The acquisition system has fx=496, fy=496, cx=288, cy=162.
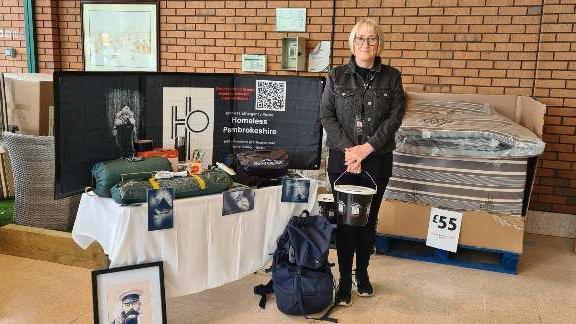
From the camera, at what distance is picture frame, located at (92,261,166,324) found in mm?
2035

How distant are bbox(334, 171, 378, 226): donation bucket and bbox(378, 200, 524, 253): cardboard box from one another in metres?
0.99

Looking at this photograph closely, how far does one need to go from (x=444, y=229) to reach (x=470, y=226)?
167 mm

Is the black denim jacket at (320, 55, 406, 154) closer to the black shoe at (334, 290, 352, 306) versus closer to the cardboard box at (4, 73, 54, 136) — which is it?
the black shoe at (334, 290, 352, 306)

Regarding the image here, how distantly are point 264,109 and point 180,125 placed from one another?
0.46m

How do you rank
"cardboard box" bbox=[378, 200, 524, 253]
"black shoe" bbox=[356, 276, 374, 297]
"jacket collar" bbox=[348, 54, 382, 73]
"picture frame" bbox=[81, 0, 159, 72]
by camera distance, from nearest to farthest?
1. "jacket collar" bbox=[348, 54, 382, 73]
2. "black shoe" bbox=[356, 276, 374, 297]
3. "cardboard box" bbox=[378, 200, 524, 253]
4. "picture frame" bbox=[81, 0, 159, 72]

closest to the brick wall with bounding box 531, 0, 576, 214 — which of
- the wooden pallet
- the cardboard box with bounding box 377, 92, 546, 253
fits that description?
the cardboard box with bounding box 377, 92, 546, 253

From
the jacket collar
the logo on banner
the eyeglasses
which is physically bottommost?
the logo on banner

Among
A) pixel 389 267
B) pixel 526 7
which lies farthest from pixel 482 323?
pixel 526 7

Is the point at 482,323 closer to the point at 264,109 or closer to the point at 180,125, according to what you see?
the point at 264,109

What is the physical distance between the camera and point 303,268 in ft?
8.27

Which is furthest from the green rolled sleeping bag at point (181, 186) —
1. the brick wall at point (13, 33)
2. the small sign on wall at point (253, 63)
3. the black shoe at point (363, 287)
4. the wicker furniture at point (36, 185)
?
the brick wall at point (13, 33)

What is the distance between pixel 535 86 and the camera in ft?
13.0

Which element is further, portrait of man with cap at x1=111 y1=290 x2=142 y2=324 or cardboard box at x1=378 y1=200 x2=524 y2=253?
cardboard box at x1=378 y1=200 x2=524 y2=253

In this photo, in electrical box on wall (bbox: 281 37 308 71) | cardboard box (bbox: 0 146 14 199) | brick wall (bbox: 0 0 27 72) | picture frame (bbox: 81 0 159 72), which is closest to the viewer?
cardboard box (bbox: 0 146 14 199)
